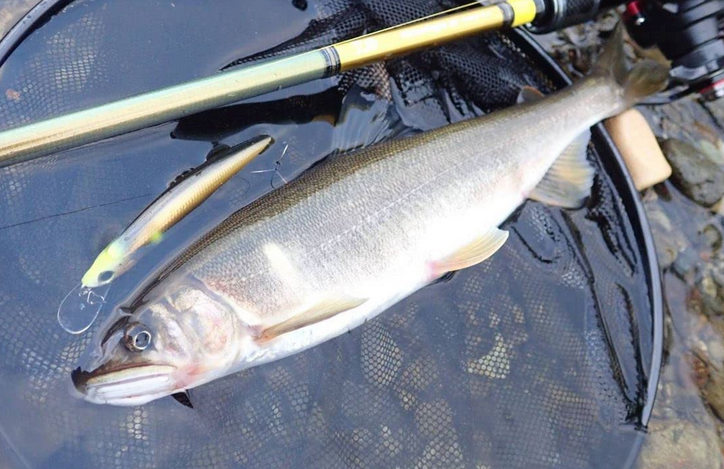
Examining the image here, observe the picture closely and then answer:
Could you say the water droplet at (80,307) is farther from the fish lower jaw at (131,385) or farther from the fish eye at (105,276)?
the fish lower jaw at (131,385)

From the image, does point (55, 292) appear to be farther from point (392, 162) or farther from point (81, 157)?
point (392, 162)

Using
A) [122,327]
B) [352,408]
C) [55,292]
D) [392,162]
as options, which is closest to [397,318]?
[352,408]

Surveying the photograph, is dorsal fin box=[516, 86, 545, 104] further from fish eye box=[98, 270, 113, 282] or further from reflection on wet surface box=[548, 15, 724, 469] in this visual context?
fish eye box=[98, 270, 113, 282]

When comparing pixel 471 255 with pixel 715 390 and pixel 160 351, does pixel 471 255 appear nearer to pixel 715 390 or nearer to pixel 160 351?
pixel 160 351

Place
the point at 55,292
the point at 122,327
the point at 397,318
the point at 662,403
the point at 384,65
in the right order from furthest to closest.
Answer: the point at 662,403 < the point at 384,65 < the point at 397,318 < the point at 55,292 < the point at 122,327

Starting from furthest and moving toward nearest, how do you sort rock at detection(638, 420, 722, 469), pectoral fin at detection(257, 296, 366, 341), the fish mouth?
rock at detection(638, 420, 722, 469), pectoral fin at detection(257, 296, 366, 341), the fish mouth

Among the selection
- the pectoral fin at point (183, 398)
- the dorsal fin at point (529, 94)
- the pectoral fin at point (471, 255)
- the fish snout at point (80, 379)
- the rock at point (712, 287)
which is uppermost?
the dorsal fin at point (529, 94)

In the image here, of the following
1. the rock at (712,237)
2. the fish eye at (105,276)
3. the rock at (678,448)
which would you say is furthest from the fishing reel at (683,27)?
the fish eye at (105,276)

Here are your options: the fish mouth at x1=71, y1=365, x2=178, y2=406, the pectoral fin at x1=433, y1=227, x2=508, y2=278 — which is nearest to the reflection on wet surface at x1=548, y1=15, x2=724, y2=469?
the pectoral fin at x1=433, y1=227, x2=508, y2=278
